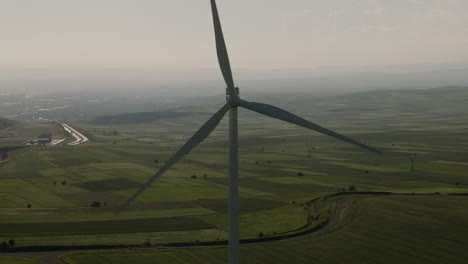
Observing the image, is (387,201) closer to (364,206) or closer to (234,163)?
(364,206)

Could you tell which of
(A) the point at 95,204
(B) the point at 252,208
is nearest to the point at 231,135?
(B) the point at 252,208

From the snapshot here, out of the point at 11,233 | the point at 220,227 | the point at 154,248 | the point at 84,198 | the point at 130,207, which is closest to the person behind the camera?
the point at 154,248

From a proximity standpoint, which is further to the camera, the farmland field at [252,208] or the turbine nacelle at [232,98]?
the farmland field at [252,208]

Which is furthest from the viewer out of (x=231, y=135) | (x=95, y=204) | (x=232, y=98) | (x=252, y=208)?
(x=95, y=204)

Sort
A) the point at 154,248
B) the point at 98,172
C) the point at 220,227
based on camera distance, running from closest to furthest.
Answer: the point at 154,248
the point at 220,227
the point at 98,172

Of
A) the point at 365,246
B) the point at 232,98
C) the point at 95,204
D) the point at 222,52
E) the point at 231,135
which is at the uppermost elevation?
the point at 222,52

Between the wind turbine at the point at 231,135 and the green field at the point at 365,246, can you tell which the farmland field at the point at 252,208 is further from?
the wind turbine at the point at 231,135

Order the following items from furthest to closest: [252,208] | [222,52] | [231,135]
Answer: [252,208]
[222,52]
[231,135]

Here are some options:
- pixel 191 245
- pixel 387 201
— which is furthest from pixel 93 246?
pixel 387 201

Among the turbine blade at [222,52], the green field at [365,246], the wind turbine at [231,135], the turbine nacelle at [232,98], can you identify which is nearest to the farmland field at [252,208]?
the green field at [365,246]

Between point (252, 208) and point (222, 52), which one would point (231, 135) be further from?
point (252, 208)

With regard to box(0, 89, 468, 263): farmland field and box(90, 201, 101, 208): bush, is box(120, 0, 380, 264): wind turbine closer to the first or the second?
box(0, 89, 468, 263): farmland field
